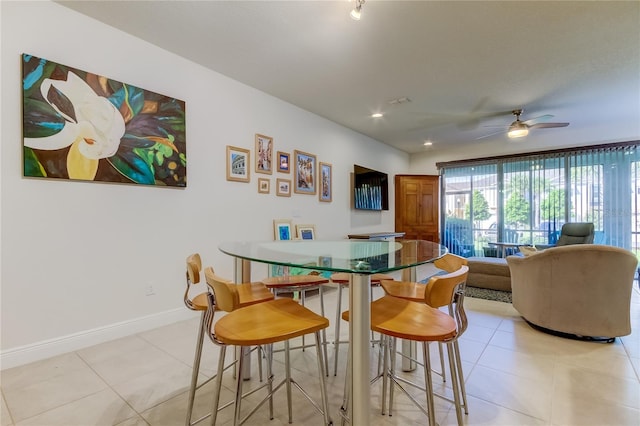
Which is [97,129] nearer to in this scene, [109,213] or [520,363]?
[109,213]

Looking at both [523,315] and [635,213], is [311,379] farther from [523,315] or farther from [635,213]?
[635,213]

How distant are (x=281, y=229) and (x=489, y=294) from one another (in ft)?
9.66

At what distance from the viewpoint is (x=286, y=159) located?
3.98 meters

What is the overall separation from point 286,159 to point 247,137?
2.17ft

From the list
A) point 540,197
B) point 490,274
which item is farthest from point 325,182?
point 540,197

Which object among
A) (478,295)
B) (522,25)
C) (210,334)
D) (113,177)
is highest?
(522,25)

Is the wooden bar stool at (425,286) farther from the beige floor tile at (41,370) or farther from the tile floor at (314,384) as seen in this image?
the beige floor tile at (41,370)

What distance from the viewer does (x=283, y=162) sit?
3.94 metres

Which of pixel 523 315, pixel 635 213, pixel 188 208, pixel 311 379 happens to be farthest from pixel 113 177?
pixel 635 213

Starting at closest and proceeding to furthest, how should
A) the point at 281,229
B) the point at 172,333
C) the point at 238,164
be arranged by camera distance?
the point at 172,333 < the point at 238,164 < the point at 281,229

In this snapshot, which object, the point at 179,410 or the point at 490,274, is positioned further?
the point at 490,274

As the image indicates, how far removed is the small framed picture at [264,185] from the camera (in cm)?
365

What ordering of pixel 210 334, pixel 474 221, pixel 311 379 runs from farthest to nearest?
pixel 474 221 < pixel 311 379 < pixel 210 334

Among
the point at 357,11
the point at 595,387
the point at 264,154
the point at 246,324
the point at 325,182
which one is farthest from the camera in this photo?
the point at 325,182
